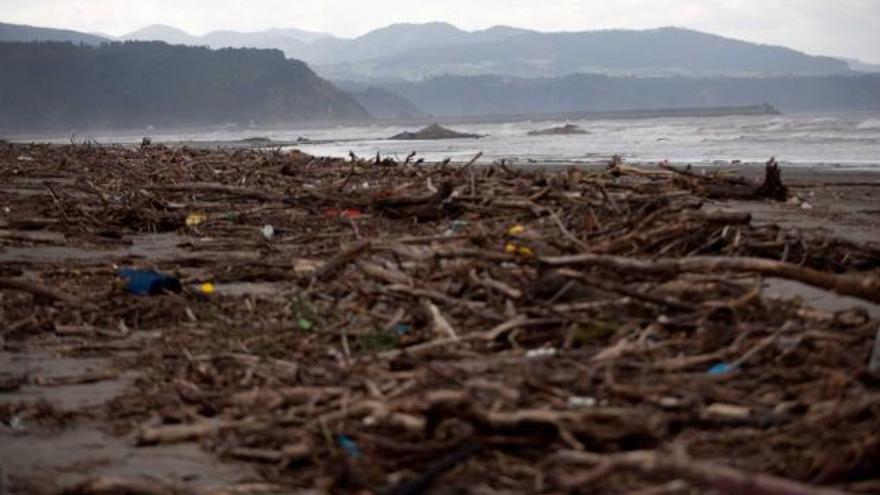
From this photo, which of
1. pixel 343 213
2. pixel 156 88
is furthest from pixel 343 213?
pixel 156 88

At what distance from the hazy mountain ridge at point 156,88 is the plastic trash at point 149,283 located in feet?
475

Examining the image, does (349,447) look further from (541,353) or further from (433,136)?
(433,136)

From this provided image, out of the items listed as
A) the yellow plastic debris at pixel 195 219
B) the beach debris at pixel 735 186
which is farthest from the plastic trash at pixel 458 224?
the beach debris at pixel 735 186

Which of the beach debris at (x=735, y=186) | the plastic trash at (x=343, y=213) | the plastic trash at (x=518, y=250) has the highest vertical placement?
the beach debris at (x=735, y=186)

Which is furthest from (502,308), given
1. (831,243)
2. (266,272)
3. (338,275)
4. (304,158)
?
(304,158)

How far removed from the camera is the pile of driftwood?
9.57 ft

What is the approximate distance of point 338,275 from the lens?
5.91m

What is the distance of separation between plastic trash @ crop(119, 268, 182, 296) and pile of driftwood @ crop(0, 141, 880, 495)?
0.33 ft

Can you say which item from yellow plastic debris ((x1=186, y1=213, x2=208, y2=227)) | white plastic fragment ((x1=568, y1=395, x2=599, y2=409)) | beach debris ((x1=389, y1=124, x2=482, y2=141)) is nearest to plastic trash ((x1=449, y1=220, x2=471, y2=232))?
yellow plastic debris ((x1=186, y1=213, x2=208, y2=227))

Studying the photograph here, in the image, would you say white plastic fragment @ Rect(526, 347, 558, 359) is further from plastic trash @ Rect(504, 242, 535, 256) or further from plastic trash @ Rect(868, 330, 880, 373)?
plastic trash @ Rect(504, 242, 535, 256)

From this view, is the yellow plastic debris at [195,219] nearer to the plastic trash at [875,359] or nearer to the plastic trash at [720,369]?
the plastic trash at [720,369]

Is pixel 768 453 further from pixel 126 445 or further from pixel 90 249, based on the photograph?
pixel 90 249

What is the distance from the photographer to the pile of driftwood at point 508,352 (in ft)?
9.57

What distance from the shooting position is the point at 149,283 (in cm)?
589
